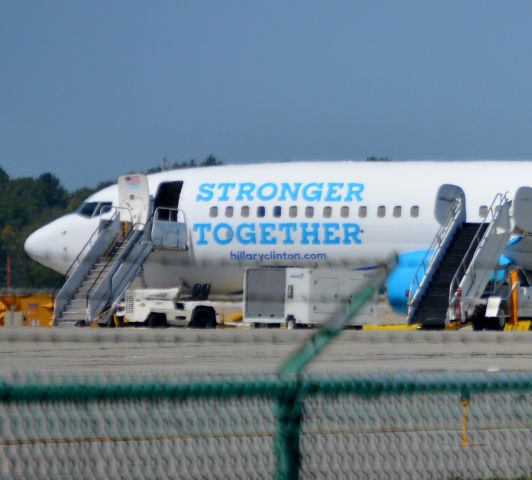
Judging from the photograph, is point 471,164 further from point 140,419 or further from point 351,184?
point 140,419

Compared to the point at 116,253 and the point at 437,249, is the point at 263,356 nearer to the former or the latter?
A: the point at 437,249

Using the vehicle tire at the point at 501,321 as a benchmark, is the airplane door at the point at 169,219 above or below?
above

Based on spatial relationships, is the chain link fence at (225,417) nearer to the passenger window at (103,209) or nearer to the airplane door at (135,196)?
the airplane door at (135,196)

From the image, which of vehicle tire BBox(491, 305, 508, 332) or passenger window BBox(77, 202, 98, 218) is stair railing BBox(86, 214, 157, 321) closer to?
passenger window BBox(77, 202, 98, 218)

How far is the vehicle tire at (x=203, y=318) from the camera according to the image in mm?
28203

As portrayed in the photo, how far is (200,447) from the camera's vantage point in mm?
6797

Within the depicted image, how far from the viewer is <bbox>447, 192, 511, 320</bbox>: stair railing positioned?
26.1 meters

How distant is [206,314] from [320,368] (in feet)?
50.2

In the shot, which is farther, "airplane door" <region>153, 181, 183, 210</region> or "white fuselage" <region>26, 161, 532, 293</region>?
"airplane door" <region>153, 181, 183, 210</region>

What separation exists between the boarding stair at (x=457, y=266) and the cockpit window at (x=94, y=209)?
356 inches

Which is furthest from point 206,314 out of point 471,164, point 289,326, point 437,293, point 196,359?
point 196,359

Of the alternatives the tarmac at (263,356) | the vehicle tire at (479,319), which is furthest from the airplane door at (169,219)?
the tarmac at (263,356)

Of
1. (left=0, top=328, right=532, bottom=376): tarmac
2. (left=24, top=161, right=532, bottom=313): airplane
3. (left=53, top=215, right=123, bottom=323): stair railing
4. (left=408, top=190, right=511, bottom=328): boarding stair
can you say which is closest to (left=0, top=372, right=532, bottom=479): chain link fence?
(left=0, top=328, right=532, bottom=376): tarmac

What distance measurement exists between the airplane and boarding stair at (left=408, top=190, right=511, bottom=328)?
2.44 feet
